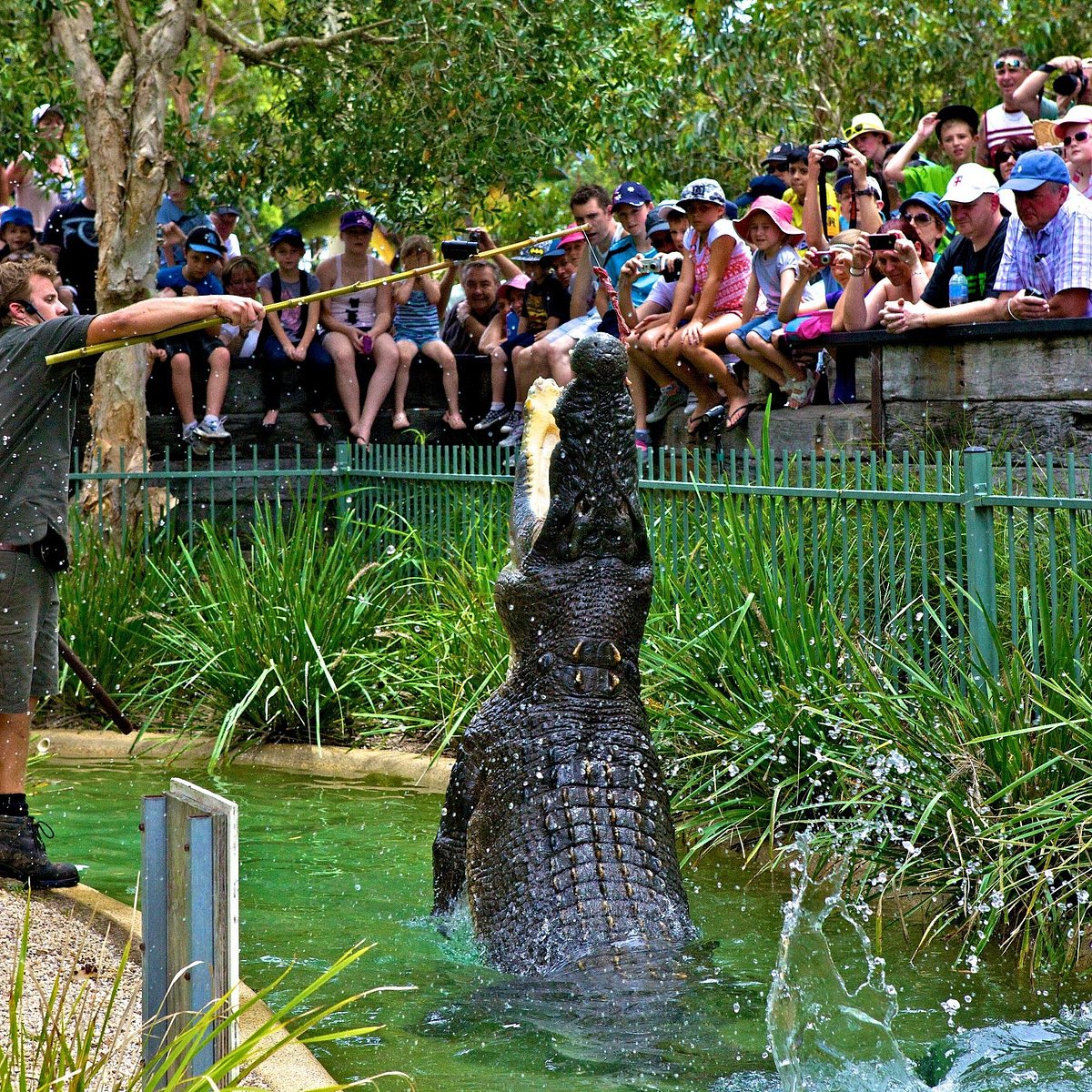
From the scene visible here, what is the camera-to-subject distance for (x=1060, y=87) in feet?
33.8

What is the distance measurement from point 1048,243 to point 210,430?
6450 millimetres

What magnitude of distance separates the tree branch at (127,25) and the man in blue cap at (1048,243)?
6377 millimetres

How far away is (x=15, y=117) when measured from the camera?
35.4 feet

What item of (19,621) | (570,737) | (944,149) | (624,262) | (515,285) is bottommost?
(570,737)

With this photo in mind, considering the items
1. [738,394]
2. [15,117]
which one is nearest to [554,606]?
[738,394]

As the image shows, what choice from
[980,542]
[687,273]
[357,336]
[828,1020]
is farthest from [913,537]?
[357,336]

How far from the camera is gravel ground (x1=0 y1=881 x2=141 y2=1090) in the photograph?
3477 millimetres

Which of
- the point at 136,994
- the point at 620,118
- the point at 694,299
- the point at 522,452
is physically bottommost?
the point at 136,994

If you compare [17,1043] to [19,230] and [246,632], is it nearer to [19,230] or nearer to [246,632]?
[246,632]

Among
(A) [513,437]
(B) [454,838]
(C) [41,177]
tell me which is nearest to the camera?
(B) [454,838]

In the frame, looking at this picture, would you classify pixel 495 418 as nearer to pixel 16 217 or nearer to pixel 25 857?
pixel 16 217

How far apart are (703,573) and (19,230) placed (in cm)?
706

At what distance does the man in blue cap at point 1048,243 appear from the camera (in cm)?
747

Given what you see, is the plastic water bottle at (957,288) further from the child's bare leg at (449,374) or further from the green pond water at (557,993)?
the child's bare leg at (449,374)
